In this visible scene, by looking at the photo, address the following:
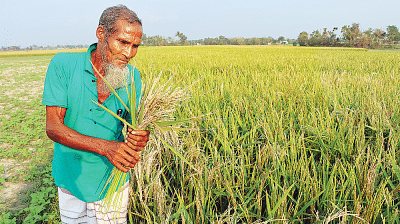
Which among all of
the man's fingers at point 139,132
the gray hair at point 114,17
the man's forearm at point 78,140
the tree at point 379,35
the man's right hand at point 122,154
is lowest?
the man's right hand at point 122,154

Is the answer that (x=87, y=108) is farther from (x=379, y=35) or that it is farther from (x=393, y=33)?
(x=393, y=33)

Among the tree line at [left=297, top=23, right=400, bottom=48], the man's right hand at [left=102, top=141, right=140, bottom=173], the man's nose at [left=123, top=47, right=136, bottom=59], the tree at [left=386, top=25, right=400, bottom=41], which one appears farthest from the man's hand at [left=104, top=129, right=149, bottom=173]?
the tree at [left=386, top=25, right=400, bottom=41]

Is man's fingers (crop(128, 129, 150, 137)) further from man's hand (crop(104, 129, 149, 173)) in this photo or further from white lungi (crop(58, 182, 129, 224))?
white lungi (crop(58, 182, 129, 224))

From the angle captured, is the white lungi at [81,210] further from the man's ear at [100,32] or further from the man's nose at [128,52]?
the man's ear at [100,32]

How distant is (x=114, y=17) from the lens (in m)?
1.13

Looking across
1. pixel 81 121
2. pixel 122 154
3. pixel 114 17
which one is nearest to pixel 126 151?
pixel 122 154

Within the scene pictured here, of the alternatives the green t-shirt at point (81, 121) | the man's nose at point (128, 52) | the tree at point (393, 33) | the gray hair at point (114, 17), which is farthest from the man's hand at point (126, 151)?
the tree at point (393, 33)

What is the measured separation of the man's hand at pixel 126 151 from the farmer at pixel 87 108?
0.14ft

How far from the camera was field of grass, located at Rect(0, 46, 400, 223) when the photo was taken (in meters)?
1.19

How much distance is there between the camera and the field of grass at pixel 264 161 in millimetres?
1188

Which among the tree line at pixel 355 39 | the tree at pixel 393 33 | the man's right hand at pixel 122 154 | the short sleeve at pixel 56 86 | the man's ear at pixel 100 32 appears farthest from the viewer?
the tree at pixel 393 33

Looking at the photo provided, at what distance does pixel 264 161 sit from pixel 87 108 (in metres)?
1.11

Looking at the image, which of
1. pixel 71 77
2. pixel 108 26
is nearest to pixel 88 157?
pixel 71 77

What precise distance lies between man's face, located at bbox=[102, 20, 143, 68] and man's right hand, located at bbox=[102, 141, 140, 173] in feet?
1.43
